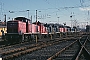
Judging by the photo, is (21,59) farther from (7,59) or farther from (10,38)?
(10,38)

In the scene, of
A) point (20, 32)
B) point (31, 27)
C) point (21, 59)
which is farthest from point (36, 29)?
point (21, 59)

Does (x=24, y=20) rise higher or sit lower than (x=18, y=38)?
higher

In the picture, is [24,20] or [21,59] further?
[24,20]

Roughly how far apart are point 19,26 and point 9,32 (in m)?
1.69

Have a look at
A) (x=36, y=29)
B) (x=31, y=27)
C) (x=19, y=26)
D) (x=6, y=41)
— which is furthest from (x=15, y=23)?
(x=36, y=29)

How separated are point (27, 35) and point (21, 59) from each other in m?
21.6

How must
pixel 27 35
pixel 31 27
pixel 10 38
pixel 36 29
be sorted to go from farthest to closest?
pixel 36 29
pixel 31 27
pixel 27 35
pixel 10 38

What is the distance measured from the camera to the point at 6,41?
109 feet

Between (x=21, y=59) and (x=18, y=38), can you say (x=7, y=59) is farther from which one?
(x=18, y=38)

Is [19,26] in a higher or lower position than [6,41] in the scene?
higher

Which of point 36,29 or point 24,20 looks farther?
point 36,29

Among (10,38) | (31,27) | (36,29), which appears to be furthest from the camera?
(36,29)

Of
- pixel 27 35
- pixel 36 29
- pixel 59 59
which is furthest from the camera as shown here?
pixel 36 29

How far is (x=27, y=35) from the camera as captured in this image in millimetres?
36062
